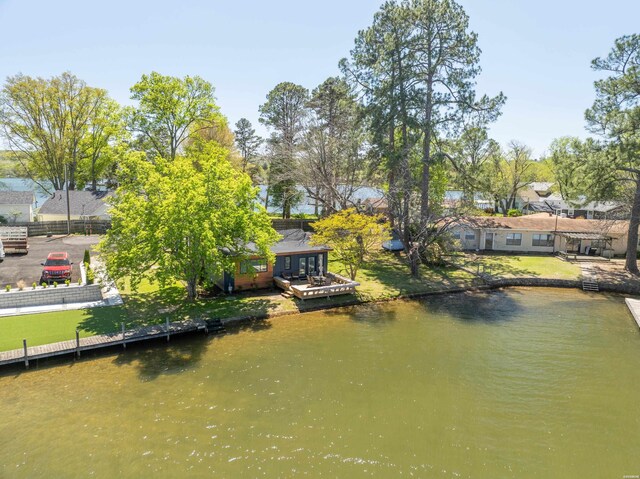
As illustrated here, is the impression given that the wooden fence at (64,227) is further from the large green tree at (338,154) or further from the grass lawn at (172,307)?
the grass lawn at (172,307)

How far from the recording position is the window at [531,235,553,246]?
38.3 m

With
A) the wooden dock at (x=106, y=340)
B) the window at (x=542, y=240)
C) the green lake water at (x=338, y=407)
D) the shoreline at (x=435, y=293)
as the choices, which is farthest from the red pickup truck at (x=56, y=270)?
A: the window at (x=542, y=240)

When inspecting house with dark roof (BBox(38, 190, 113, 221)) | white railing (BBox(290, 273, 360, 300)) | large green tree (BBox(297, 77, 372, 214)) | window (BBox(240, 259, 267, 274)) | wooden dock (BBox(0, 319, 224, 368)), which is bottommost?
wooden dock (BBox(0, 319, 224, 368))

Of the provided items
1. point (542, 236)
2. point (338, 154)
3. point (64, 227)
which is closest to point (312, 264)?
point (338, 154)

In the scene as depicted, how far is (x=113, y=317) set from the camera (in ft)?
63.9

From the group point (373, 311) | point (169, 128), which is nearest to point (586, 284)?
point (373, 311)

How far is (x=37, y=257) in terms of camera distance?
1180 inches

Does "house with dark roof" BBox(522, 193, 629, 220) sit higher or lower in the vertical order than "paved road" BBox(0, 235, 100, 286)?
higher

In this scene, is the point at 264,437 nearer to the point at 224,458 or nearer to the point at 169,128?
the point at 224,458

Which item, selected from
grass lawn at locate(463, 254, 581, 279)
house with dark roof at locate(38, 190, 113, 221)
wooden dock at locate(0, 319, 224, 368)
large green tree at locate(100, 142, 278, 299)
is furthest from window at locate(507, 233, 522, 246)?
house with dark roof at locate(38, 190, 113, 221)

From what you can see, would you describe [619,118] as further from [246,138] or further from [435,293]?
[246,138]

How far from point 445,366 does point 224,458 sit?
9.42 m

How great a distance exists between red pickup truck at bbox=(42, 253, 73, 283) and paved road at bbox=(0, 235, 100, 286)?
0.88 meters

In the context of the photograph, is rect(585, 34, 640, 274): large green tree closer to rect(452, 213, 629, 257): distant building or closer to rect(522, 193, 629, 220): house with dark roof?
rect(452, 213, 629, 257): distant building
